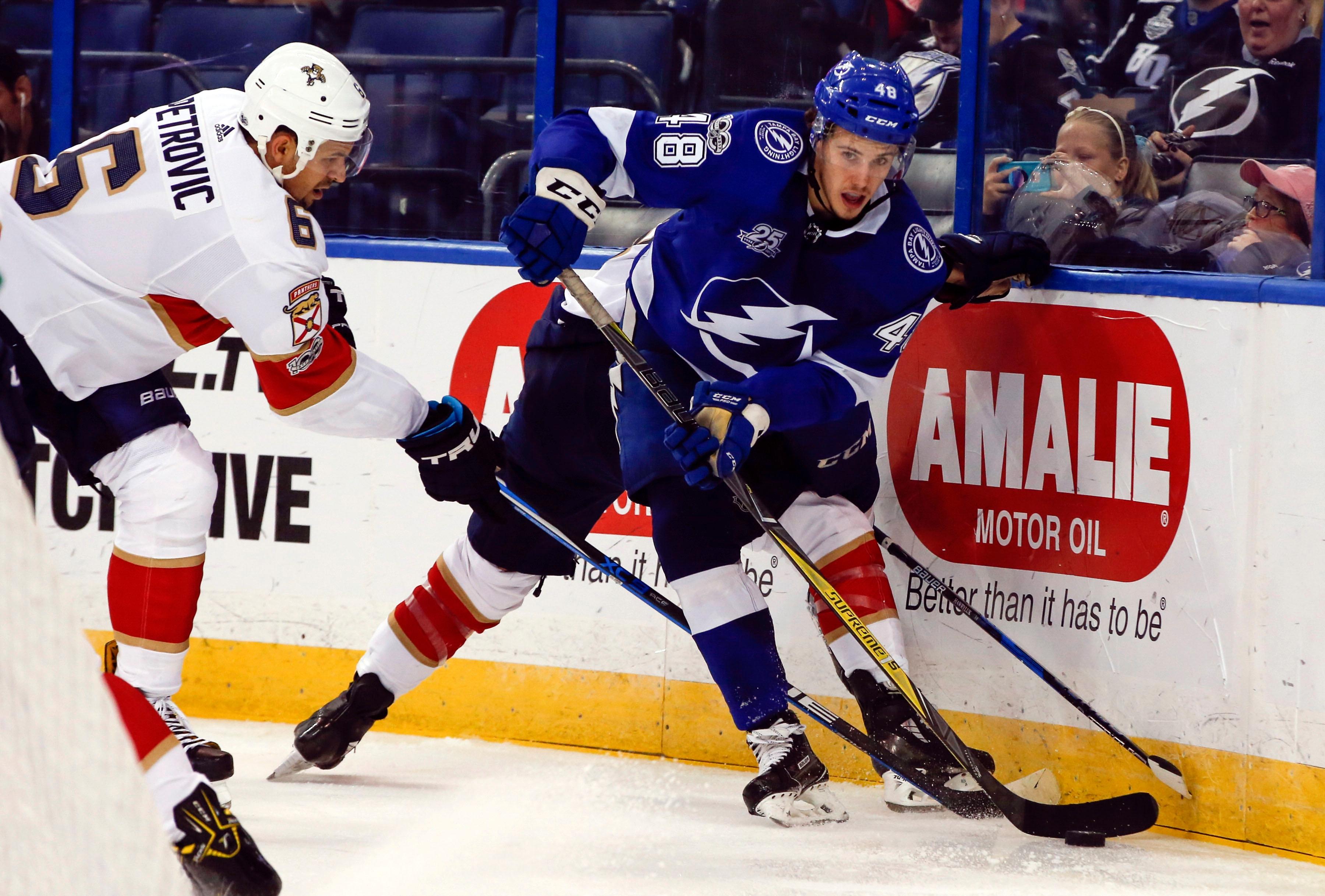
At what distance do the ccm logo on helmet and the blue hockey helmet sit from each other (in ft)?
1.75

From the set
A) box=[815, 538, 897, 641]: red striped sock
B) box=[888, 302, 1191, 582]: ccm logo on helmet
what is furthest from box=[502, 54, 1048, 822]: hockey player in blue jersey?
box=[888, 302, 1191, 582]: ccm logo on helmet

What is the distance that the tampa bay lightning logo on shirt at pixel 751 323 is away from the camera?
2721 millimetres

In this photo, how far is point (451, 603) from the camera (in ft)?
10.1

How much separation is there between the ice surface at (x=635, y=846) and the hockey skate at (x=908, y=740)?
0.06 m

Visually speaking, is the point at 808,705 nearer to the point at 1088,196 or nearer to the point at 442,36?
the point at 1088,196

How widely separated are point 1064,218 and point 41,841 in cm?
230

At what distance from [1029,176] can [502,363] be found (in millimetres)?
1207

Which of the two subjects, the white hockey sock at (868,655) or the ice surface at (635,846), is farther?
the white hockey sock at (868,655)

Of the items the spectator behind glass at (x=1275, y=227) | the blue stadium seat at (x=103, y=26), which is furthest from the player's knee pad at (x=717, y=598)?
the blue stadium seat at (x=103, y=26)

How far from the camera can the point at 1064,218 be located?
9.82ft

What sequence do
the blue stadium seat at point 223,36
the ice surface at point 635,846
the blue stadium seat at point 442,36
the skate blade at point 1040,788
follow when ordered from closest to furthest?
the ice surface at point 635,846, the skate blade at point 1040,788, the blue stadium seat at point 442,36, the blue stadium seat at point 223,36

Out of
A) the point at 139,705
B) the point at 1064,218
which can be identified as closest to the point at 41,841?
the point at 139,705

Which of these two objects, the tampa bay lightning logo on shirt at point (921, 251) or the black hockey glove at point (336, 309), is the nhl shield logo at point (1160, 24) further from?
the black hockey glove at point (336, 309)

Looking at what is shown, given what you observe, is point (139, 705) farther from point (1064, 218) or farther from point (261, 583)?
point (1064, 218)
